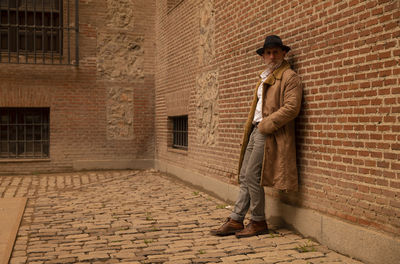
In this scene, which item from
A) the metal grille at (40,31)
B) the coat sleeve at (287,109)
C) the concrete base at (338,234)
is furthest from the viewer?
the metal grille at (40,31)

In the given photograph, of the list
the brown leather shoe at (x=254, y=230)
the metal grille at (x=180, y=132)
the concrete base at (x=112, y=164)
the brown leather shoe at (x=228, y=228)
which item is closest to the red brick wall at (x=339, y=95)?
the brown leather shoe at (x=254, y=230)

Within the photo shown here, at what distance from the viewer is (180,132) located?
9.57 meters

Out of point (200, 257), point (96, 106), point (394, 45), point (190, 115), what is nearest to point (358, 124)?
point (394, 45)

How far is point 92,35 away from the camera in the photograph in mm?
10531

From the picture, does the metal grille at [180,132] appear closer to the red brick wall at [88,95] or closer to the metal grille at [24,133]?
the red brick wall at [88,95]

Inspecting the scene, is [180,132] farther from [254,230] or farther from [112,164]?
[254,230]

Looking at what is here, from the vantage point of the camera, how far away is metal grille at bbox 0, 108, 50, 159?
10188 mm

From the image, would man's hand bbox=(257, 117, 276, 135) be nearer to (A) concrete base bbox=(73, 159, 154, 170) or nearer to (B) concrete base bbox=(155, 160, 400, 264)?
(B) concrete base bbox=(155, 160, 400, 264)

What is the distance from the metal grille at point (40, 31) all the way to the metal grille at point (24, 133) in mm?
1221

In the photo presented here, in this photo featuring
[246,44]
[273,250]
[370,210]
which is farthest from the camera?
[246,44]

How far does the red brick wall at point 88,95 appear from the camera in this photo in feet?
33.1

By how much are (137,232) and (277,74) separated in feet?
7.58

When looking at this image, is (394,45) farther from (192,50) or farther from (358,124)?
(192,50)

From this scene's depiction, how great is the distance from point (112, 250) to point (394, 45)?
10.1 feet
